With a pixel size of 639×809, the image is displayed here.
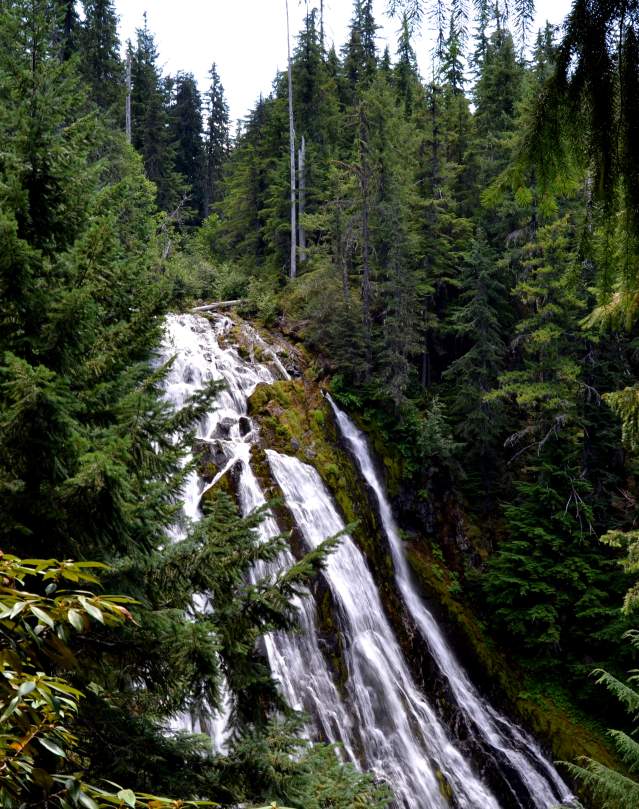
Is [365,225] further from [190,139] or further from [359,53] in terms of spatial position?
[190,139]

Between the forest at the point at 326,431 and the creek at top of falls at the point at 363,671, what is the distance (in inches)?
3.2

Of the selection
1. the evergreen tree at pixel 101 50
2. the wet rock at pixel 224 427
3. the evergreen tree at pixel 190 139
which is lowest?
the wet rock at pixel 224 427

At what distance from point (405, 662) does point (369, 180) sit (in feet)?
52.6

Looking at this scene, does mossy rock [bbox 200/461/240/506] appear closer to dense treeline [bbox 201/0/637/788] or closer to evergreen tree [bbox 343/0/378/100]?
dense treeline [bbox 201/0/637/788]

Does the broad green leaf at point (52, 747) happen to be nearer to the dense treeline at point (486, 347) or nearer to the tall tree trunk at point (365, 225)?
the dense treeline at point (486, 347)

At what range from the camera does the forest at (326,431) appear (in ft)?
10.8

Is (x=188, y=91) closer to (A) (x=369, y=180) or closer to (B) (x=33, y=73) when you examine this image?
(A) (x=369, y=180)

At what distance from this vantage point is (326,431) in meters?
16.8

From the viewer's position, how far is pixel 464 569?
17.6 m

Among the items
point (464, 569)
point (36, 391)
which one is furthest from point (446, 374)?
point (36, 391)

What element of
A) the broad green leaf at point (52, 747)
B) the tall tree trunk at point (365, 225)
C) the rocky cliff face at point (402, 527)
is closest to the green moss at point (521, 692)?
the rocky cliff face at point (402, 527)

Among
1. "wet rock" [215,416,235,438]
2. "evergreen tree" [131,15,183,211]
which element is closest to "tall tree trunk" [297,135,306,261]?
"evergreen tree" [131,15,183,211]

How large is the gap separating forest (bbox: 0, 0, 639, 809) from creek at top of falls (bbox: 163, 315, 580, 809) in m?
0.08

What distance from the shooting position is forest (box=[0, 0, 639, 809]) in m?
3.29
